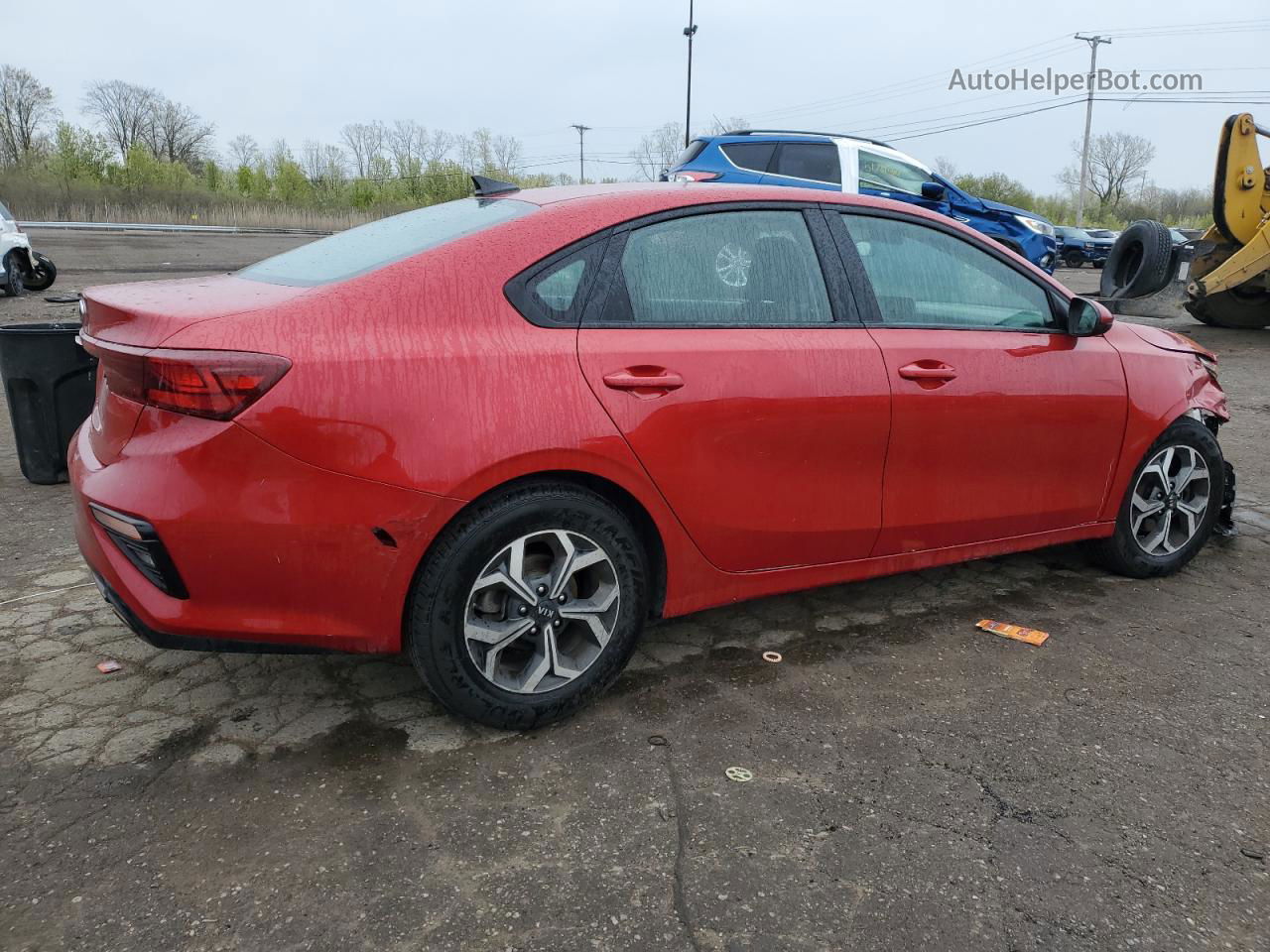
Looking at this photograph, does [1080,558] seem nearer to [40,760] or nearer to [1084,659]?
[1084,659]

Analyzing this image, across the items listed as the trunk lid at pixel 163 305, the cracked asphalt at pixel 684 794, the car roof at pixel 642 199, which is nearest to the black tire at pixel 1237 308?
the cracked asphalt at pixel 684 794

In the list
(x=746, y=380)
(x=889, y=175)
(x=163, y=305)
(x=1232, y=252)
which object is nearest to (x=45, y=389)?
(x=163, y=305)

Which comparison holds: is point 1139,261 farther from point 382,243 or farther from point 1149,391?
point 382,243

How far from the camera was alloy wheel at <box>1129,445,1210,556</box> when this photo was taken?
4.07 m

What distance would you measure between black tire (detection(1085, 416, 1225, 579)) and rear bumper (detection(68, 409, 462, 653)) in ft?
9.61

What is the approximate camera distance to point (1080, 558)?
4.43 meters

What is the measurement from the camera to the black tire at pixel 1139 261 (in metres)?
8.16

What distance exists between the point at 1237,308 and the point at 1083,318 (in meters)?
11.1

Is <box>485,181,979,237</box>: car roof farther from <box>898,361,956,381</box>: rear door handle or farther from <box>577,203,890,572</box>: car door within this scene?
<box>898,361,956,381</box>: rear door handle

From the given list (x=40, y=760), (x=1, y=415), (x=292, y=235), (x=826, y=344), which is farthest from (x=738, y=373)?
(x=292, y=235)

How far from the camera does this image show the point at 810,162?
10680 mm

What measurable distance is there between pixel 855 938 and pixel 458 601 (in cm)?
126

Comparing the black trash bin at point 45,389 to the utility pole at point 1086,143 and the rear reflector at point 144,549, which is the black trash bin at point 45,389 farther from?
the utility pole at point 1086,143

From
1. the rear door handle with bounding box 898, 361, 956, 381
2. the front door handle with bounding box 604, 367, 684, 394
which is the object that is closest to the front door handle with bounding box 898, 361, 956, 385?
the rear door handle with bounding box 898, 361, 956, 381
